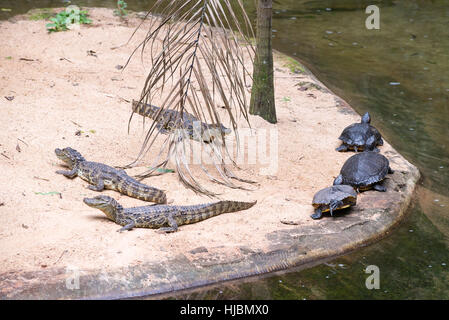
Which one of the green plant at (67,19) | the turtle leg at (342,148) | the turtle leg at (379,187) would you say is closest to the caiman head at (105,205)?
the turtle leg at (379,187)

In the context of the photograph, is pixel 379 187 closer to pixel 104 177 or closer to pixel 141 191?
pixel 141 191

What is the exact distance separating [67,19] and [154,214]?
6655 mm

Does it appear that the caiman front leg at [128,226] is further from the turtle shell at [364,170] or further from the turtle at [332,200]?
the turtle shell at [364,170]

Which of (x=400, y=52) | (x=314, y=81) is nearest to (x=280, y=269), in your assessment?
(x=314, y=81)

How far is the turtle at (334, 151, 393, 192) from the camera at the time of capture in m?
5.95

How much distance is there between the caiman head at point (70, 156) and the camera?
228 inches

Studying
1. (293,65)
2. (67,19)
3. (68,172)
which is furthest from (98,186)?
(67,19)

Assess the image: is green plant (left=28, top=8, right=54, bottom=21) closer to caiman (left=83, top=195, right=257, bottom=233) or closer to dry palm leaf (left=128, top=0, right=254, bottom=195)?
dry palm leaf (left=128, top=0, right=254, bottom=195)

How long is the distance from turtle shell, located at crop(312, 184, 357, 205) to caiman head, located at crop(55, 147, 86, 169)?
8.21ft

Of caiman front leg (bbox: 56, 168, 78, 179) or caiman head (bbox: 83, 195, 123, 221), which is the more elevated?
caiman front leg (bbox: 56, 168, 78, 179)

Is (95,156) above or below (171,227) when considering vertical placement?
above

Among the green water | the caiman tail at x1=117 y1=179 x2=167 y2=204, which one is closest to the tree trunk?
the green water

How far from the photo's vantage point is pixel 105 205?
5.04 meters
